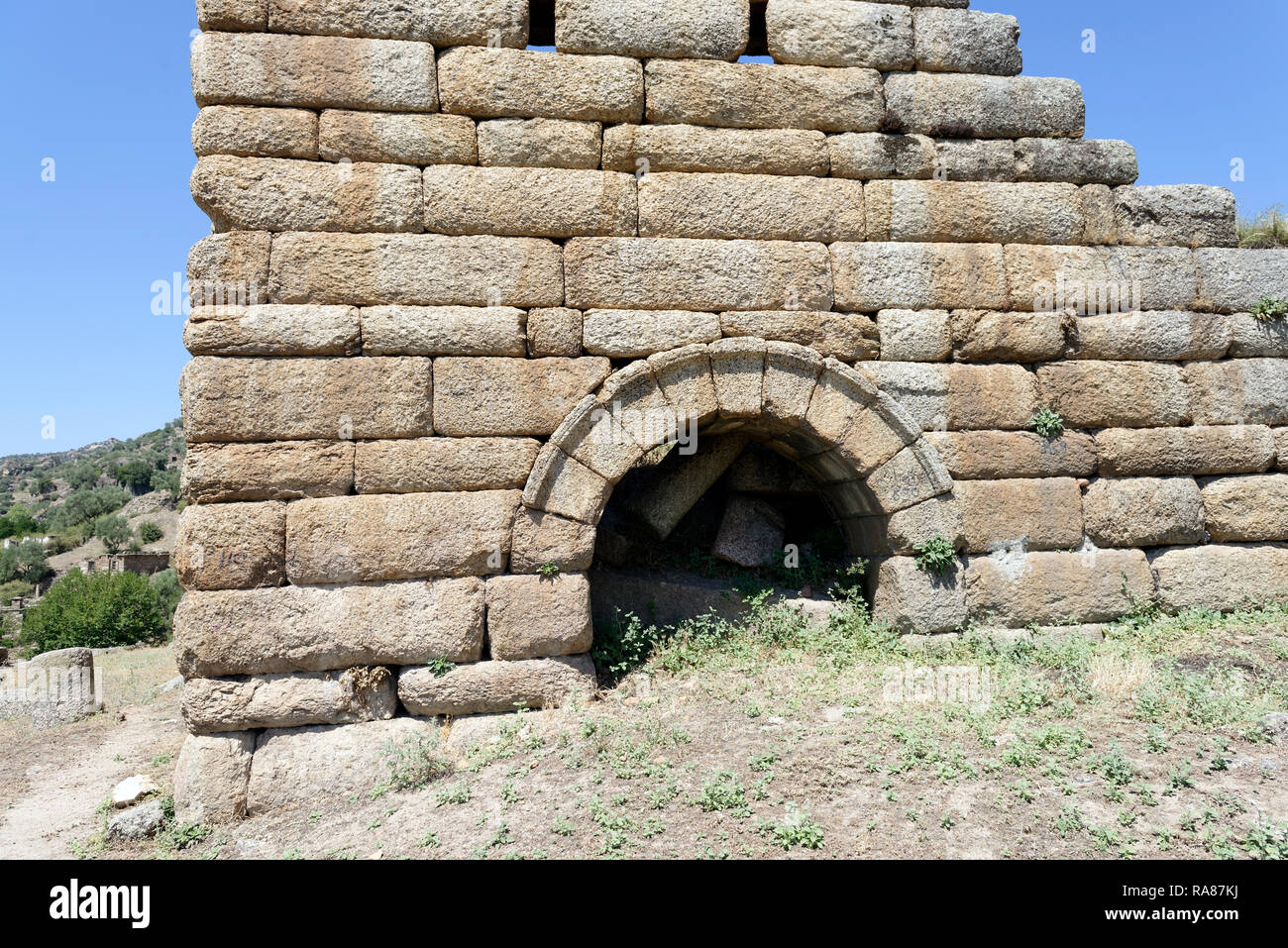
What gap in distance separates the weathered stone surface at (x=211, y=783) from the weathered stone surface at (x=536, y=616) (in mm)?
1767

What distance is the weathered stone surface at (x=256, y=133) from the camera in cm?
533

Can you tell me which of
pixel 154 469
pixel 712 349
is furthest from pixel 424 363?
pixel 154 469

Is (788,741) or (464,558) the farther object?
(464,558)

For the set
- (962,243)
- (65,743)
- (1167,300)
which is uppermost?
(962,243)

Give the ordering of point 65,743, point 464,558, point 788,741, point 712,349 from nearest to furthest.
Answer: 1. point 788,741
2. point 464,558
3. point 712,349
4. point 65,743

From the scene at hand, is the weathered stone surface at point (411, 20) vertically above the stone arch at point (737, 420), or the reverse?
the weathered stone surface at point (411, 20)

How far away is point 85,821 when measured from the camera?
543cm

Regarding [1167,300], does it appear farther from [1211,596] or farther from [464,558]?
[464,558]

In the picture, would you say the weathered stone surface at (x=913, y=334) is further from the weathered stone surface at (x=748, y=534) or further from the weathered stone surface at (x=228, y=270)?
the weathered stone surface at (x=228, y=270)

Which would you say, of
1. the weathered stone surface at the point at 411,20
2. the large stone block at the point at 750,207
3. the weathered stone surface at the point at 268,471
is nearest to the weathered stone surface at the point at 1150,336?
the large stone block at the point at 750,207

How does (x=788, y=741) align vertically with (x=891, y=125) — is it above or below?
below

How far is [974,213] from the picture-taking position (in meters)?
6.26

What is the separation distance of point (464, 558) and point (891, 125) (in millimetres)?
4762
